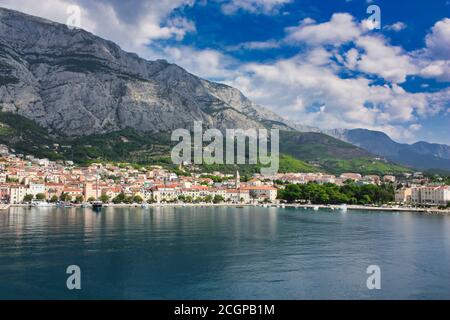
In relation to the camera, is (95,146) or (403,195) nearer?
(403,195)

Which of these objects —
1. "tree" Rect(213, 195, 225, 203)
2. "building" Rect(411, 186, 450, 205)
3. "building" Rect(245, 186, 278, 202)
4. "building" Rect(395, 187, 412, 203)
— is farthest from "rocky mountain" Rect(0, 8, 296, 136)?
"building" Rect(411, 186, 450, 205)

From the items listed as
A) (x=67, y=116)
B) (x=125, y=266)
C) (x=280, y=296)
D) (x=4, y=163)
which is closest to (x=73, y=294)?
(x=125, y=266)

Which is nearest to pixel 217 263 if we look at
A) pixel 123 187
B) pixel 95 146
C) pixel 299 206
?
pixel 299 206

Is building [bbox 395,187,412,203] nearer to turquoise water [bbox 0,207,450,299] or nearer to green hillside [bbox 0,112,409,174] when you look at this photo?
green hillside [bbox 0,112,409,174]

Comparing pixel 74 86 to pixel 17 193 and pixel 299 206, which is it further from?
pixel 299 206
